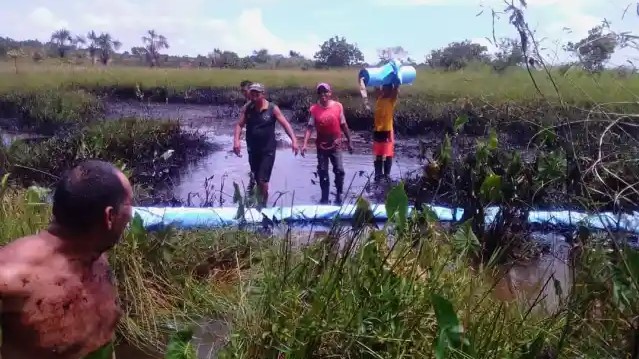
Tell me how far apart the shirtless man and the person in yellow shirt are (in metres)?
7.33

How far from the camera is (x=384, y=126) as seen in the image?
30.6 feet

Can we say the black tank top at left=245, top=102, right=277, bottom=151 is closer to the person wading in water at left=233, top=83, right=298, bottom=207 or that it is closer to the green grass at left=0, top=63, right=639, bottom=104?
the person wading in water at left=233, top=83, right=298, bottom=207

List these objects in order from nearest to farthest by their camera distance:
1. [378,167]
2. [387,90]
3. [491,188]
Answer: [491,188]
[387,90]
[378,167]

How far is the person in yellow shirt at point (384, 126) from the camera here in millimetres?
9273

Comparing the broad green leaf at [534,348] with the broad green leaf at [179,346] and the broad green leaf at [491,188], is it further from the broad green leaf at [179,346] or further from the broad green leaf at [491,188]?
the broad green leaf at [491,188]

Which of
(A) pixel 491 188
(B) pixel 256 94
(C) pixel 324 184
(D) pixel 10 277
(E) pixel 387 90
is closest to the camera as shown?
(D) pixel 10 277

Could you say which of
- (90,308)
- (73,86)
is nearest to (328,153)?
(90,308)

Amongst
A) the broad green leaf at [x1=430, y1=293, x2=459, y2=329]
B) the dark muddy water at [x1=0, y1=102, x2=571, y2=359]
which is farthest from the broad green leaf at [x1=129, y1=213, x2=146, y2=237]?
the broad green leaf at [x1=430, y1=293, x2=459, y2=329]

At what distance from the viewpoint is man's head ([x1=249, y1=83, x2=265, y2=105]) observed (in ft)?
24.8

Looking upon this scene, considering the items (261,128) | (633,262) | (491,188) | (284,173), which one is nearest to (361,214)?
(633,262)

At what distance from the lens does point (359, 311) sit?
2.74 m

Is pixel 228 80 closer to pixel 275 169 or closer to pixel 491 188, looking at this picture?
pixel 275 169

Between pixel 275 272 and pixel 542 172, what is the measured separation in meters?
3.17

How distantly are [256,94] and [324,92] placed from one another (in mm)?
1015
